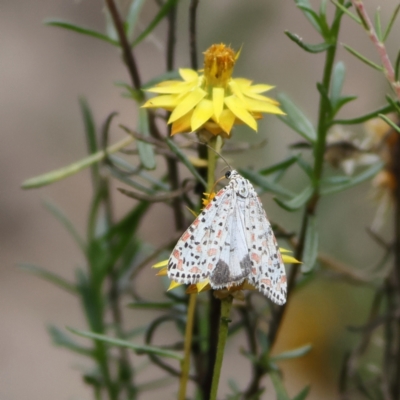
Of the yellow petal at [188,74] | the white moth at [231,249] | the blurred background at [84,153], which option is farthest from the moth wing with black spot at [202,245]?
the blurred background at [84,153]

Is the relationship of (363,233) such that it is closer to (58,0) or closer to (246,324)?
(246,324)

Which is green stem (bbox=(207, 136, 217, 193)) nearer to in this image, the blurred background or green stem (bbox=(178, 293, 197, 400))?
green stem (bbox=(178, 293, 197, 400))

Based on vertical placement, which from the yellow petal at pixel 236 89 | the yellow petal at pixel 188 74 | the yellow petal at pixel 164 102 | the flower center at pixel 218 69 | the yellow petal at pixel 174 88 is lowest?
the yellow petal at pixel 164 102

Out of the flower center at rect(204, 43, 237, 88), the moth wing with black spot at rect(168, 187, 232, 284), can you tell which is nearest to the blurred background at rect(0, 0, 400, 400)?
the flower center at rect(204, 43, 237, 88)

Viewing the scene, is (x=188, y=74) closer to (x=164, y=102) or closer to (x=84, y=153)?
(x=164, y=102)

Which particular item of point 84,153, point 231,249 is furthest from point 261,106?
point 84,153

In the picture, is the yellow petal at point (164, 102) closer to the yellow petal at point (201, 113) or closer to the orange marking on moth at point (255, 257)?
the yellow petal at point (201, 113)
